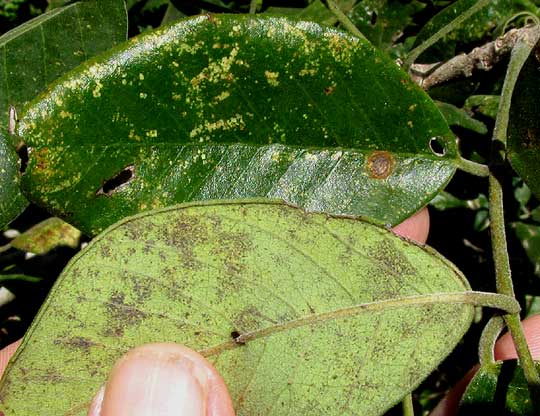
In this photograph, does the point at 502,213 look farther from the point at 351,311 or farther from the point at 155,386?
the point at 155,386

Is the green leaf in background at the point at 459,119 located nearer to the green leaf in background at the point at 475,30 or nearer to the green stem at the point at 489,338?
the green leaf in background at the point at 475,30

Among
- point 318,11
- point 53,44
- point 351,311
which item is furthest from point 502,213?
point 53,44

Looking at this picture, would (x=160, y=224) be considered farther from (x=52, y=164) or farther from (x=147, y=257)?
(x=52, y=164)

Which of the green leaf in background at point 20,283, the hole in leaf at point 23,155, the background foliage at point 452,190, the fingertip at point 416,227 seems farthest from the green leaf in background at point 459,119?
the green leaf in background at point 20,283

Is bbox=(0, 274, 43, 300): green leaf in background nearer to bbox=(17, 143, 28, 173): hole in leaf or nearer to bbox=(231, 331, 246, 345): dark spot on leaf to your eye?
bbox=(17, 143, 28, 173): hole in leaf

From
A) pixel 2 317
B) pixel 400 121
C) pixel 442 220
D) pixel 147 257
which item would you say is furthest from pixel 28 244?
pixel 442 220
